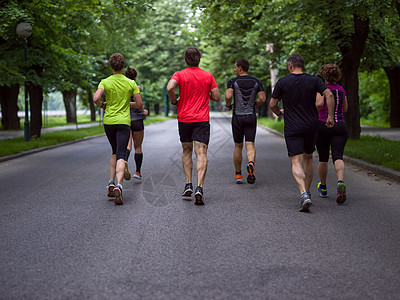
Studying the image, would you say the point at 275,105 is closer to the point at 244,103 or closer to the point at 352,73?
the point at 244,103

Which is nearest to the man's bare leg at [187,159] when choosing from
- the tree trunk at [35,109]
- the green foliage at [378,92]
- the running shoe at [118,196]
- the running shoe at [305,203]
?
the running shoe at [118,196]

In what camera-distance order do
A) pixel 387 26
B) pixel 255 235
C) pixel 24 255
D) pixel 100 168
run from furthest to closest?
pixel 387 26 < pixel 100 168 < pixel 255 235 < pixel 24 255

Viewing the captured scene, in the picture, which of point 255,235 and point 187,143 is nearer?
point 255,235

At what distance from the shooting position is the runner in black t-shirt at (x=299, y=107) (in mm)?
6270

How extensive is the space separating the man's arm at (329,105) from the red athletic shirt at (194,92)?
1491 mm

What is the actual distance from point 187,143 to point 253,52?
2464 centimetres

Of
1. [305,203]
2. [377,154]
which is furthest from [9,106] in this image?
[305,203]

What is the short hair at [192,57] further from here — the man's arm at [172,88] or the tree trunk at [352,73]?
the tree trunk at [352,73]

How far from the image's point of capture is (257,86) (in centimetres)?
823

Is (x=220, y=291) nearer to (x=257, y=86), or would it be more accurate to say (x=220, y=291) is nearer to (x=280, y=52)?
(x=257, y=86)

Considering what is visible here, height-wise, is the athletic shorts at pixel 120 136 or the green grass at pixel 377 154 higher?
the athletic shorts at pixel 120 136

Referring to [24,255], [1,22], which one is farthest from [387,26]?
[24,255]

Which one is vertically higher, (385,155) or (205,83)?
(205,83)

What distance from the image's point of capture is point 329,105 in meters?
6.38
